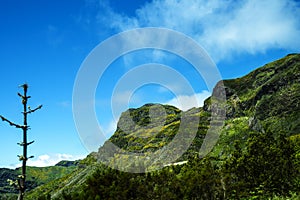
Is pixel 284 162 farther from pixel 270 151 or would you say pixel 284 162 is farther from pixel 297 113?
pixel 297 113

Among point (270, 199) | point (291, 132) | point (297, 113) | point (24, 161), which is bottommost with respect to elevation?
point (270, 199)

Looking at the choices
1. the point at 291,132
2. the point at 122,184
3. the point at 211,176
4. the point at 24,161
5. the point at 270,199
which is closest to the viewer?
the point at 24,161

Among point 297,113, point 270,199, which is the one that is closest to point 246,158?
point 270,199

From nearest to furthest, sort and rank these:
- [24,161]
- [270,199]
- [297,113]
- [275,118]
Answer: [24,161], [270,199], [297,113], [275,118]

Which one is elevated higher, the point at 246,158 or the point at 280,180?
the point at 246,158

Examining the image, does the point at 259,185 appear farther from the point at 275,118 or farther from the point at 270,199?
the point at 275,118

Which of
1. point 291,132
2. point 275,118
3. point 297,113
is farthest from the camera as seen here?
point 275,118

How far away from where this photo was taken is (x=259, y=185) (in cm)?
2972

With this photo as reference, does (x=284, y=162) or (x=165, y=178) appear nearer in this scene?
(x=284, y=162)

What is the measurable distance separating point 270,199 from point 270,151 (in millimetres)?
4645

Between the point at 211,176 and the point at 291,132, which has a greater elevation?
the point at 291,132

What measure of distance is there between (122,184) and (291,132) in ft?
462

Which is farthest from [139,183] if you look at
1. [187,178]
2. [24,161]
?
[24,161]

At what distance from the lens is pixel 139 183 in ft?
98.8
